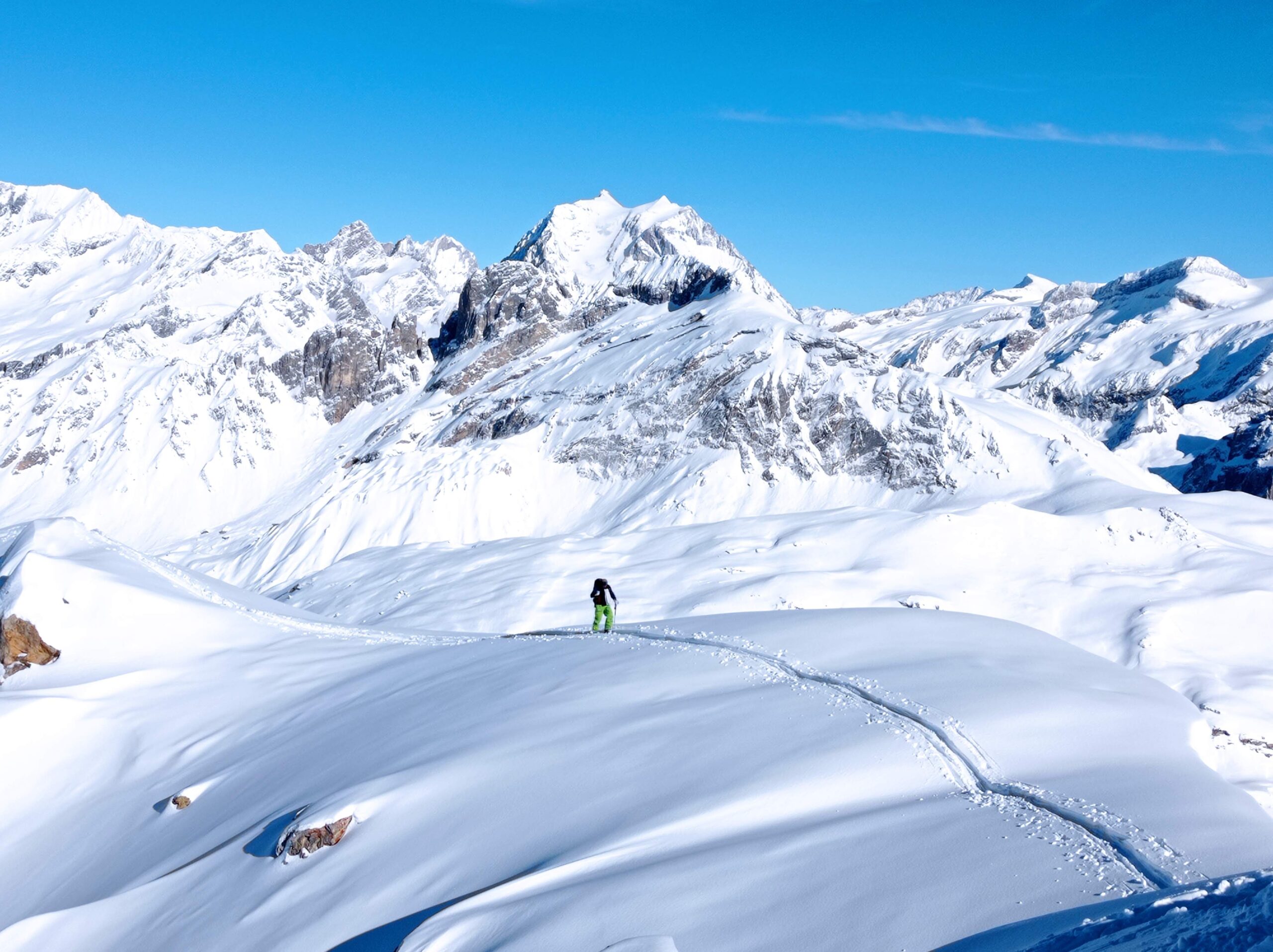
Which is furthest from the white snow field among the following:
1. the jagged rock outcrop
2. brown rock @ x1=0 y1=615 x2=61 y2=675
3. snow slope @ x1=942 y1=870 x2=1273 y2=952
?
brown rock @ x1=0 y1=615 x2=61 y2=675

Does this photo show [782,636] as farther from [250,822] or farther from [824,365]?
[824,365]

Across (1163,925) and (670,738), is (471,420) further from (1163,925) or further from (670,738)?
(1163,925)

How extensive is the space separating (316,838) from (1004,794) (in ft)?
30.2

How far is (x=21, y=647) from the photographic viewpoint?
24.8 meters

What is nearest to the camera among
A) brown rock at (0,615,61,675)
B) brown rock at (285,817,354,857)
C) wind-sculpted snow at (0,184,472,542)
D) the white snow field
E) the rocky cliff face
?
the white snow field

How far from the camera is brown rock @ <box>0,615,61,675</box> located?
973 inches

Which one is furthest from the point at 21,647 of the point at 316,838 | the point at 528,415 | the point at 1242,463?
the point at 1242,463

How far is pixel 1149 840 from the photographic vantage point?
30.7 ft

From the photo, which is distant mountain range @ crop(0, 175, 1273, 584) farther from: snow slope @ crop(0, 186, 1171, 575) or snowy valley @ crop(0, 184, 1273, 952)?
snowy valley @ crop(0, 184, 1273, 952)

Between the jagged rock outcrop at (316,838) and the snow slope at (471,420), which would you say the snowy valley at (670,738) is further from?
the snow slope at (471,420)

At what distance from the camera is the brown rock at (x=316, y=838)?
1224 centimetres

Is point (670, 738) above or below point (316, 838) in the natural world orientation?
above

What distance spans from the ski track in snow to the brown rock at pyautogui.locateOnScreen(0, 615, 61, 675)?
2034cm

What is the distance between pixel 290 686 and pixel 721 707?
43.0 ft
